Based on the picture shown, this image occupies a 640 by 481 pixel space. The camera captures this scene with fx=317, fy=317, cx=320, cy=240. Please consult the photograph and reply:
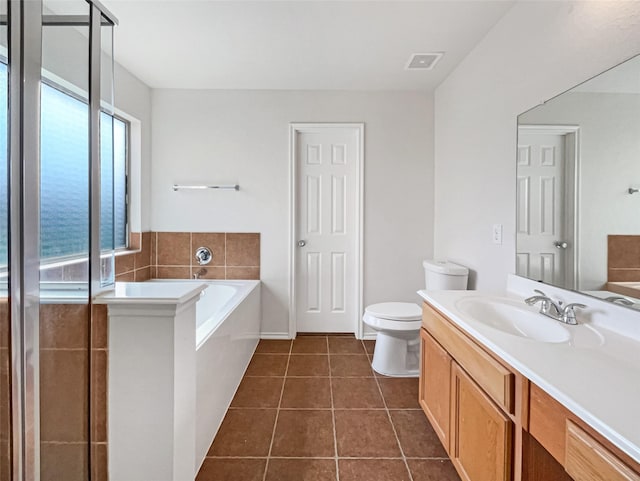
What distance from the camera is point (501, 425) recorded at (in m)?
1.00

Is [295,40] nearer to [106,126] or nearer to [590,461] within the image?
[106,126]

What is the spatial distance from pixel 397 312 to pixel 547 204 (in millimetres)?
1236

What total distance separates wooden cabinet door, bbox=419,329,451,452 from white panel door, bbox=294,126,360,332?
138 centimetres

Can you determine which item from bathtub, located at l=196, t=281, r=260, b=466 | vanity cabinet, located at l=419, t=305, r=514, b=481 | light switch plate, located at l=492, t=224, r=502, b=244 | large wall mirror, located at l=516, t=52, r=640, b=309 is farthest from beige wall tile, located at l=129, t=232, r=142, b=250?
large wall mirror, located at l=516, t=52, r=640, b=309

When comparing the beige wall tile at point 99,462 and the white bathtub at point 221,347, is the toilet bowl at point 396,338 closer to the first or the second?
the white bathtub at point 221,347

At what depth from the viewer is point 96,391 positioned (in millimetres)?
1074

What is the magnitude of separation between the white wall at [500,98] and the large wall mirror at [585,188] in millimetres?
88

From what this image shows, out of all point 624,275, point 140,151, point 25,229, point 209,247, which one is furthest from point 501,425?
point 140,151

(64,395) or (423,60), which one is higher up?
(423,60)

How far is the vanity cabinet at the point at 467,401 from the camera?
1.00 m

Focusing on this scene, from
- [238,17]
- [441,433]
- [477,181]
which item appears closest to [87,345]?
[441,433]

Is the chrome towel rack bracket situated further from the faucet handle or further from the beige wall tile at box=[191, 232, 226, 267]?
the faucet handle

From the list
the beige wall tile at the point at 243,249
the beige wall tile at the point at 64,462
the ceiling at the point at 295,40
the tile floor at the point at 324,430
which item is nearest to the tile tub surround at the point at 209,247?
the beige wall tile at the point at 243,249

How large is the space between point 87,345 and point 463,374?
138 centimetres
